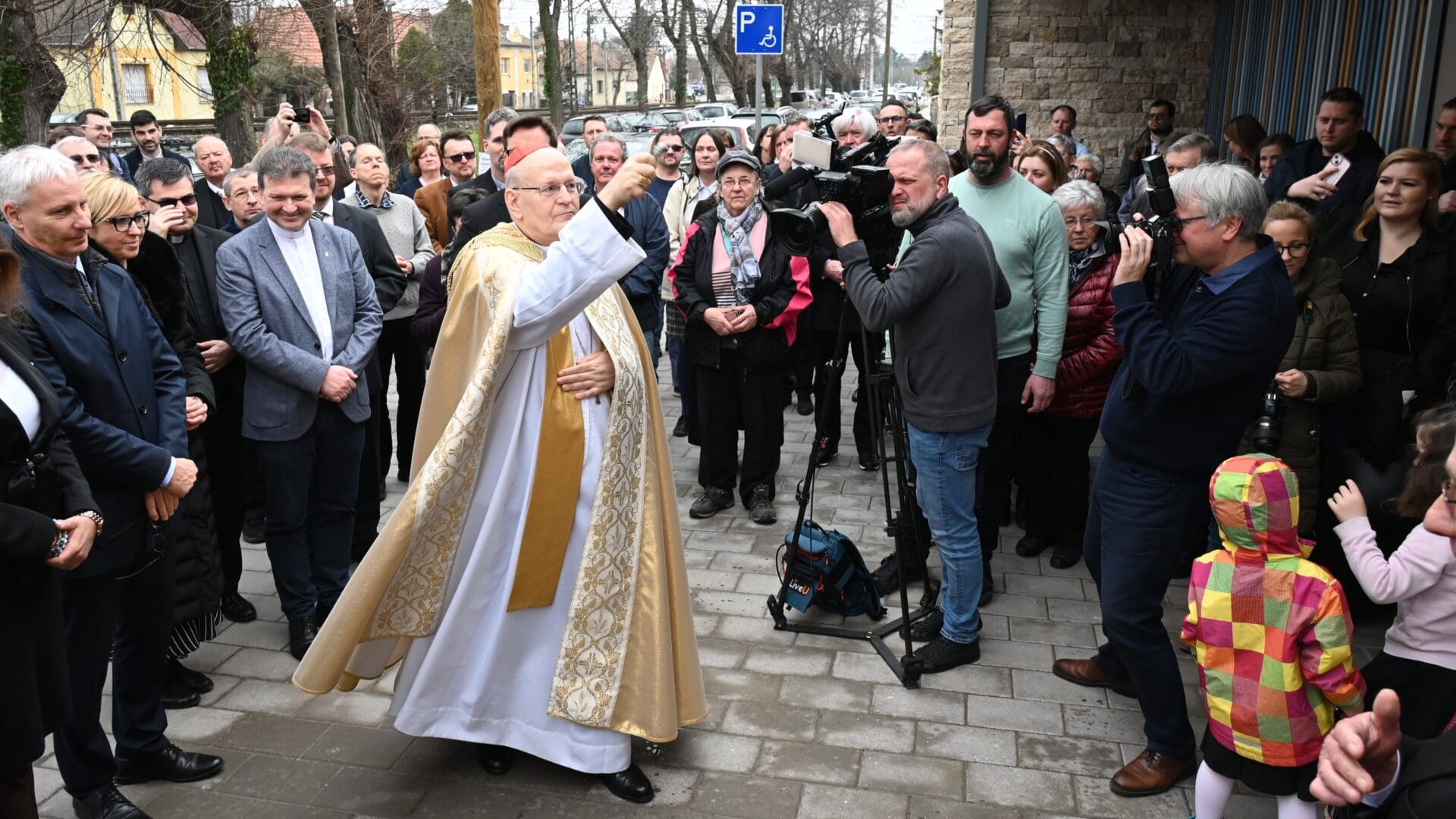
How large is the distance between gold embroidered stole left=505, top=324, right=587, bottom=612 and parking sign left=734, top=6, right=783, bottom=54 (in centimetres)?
846

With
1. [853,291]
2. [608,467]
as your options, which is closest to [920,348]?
[853,291]

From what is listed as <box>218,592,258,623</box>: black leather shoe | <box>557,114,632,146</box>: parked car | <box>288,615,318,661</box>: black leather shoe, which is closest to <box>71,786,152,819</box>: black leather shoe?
<box>288,615,318,661</box>: black leather shoe

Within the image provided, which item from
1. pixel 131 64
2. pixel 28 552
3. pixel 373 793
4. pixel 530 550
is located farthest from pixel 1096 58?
pixel 131 64

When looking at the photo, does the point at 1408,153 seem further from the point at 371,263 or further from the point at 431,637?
the point at 371,263

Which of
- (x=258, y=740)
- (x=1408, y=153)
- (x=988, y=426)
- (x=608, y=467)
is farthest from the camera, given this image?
(x=1408, y=153)

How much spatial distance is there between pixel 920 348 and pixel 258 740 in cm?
262

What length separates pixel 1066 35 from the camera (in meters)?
11.0

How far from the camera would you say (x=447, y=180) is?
25.6 feet

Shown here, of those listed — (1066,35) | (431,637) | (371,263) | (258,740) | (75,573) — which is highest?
(1066,35)

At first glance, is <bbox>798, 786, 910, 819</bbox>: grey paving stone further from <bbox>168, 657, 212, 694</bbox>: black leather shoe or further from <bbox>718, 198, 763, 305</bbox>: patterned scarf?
<bbox>718, 198, 763, 305</bbox>: patterned scarf

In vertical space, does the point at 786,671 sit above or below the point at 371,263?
below

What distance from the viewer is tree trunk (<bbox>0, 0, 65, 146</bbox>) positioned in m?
14.3

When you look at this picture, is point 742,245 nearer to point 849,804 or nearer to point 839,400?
point 839,400

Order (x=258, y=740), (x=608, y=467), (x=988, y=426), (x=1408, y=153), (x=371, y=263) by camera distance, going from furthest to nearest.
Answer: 1. (x=371, y=263)
2. (x=1408, y=153)
3. (x=988, y=426)
4. (x=258, y=740)
5. (x=608, y=467)
